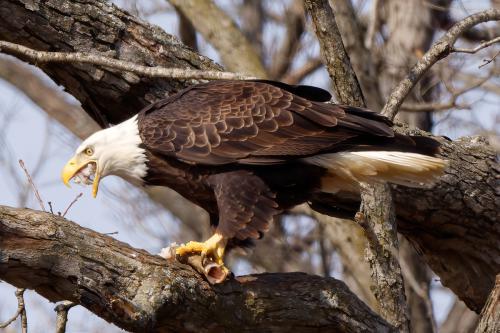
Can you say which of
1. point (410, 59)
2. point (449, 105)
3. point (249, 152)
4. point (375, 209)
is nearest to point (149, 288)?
point (249, 152)

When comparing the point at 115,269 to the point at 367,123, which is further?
the point at 367,123

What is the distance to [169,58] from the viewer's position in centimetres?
588

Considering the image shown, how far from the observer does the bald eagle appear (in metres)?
4.99

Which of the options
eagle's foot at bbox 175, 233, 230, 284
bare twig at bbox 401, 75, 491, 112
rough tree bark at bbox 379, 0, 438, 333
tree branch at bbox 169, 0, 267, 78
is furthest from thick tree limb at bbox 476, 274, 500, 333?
rough tree bark at bbox 379, 0, 438, 333

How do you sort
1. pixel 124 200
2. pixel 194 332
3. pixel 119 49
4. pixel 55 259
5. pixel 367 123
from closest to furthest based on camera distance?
pixel 55 259, pixel 194 332, pixel 367 123, pixel 119 49, pixel 124 200

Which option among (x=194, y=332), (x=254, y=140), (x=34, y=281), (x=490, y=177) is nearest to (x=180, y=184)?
(x=254, y=140)

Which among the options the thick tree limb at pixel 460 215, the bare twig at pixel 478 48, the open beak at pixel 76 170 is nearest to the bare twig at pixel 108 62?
the open beak at pixel 76 170

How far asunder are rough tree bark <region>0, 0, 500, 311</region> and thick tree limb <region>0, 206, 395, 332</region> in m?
1.15

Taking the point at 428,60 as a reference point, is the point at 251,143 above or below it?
below

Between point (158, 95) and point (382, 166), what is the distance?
1.52 meters

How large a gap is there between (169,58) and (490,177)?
2.03 meters

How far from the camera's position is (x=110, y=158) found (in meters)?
5.21

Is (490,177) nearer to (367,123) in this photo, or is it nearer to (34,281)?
(367,123)

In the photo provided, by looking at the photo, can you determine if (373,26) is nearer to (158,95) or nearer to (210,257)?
(158,95)
